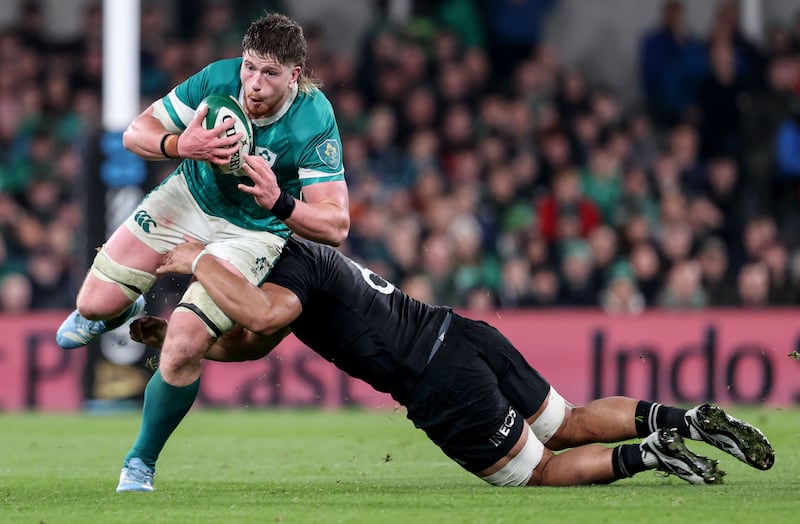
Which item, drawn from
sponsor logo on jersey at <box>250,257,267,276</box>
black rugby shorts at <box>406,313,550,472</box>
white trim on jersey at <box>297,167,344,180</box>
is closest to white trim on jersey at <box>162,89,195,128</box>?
white trim on jersey at <box>297,167,344,180</box>

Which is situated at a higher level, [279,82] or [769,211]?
[279,82]

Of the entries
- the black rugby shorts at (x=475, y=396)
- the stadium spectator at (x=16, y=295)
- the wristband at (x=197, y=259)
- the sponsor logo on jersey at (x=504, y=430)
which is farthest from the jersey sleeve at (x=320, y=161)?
the stadium spectator at (x=16, y=295)

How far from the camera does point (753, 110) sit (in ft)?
52.9

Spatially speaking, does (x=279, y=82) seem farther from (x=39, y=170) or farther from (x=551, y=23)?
(x=551, y=23)

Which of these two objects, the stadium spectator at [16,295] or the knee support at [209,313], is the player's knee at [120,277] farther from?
the stadium spectator at [16,295]

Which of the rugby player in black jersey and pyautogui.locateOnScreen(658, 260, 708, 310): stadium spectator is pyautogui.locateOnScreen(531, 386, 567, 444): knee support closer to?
the rugby player in black jersey

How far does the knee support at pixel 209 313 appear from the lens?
22.8 feet

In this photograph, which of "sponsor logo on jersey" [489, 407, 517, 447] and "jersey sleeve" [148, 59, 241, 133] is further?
"jersey sleeve" [148, 59, 241, 133]

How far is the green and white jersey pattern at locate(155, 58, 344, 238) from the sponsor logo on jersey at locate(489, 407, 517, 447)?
1.42 m

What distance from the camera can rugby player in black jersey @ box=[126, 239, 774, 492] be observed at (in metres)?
6.94

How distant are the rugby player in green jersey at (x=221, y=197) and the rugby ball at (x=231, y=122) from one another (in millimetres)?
43

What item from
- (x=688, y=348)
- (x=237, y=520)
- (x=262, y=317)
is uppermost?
(x=262, y=317)

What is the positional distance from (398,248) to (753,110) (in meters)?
4.51

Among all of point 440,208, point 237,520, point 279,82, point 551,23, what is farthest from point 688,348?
point 237,520
